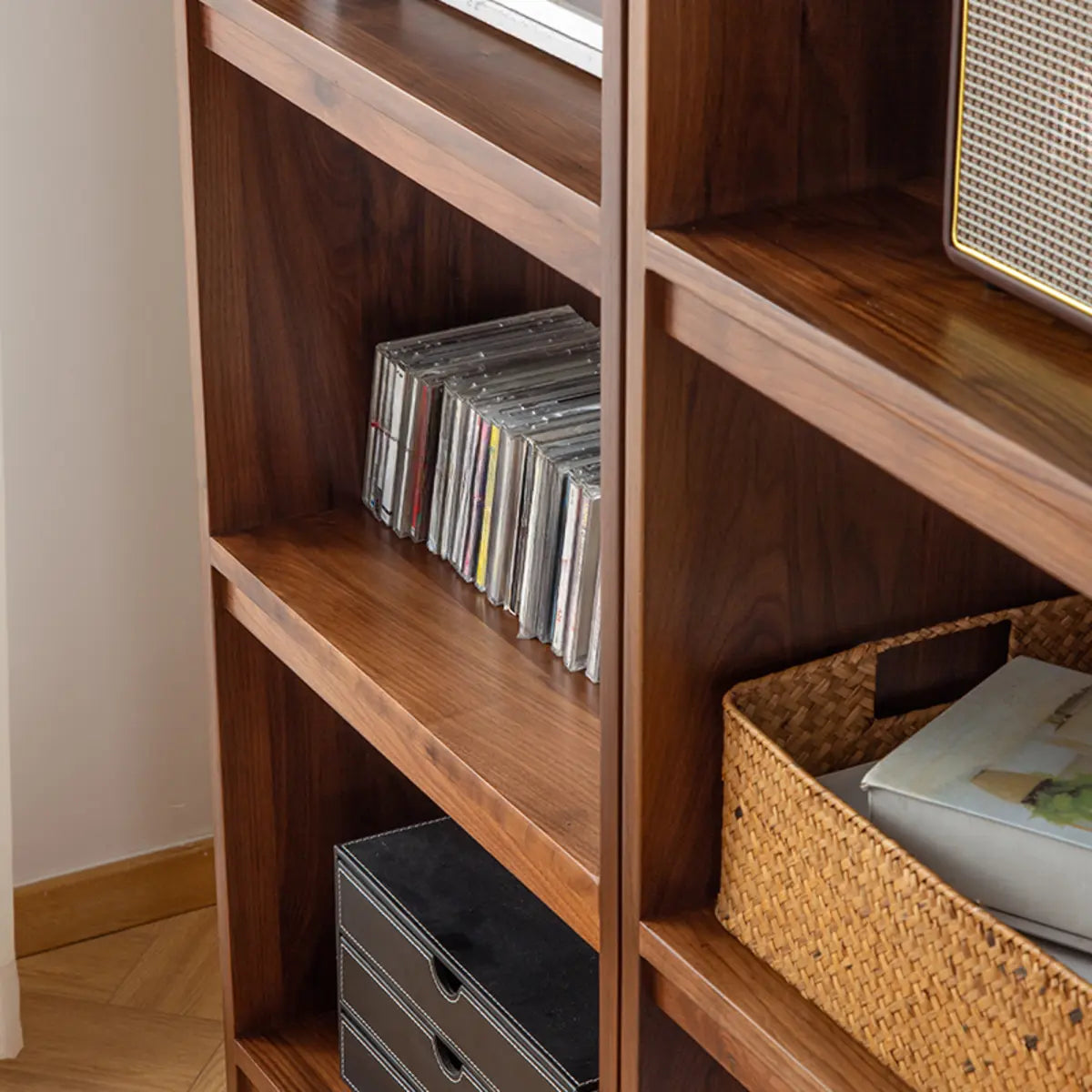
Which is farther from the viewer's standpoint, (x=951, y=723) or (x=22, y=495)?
(x=22, y=495)

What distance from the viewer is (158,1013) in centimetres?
202

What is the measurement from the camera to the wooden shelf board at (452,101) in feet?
3.25

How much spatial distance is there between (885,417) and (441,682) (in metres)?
0.57

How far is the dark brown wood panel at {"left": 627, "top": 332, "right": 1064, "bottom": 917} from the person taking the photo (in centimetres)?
94

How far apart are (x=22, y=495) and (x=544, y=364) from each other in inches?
29.9

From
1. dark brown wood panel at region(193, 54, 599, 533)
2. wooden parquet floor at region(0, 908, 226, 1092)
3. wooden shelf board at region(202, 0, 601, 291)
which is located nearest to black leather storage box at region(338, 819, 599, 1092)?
dark brown wood panel at region(193, 54, 599, 533)

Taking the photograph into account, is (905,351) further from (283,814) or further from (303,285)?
(283,814)

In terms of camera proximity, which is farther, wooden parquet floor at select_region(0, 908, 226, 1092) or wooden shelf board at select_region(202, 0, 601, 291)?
wooden parquet floor at select_region(0, 908, 226, 1092)

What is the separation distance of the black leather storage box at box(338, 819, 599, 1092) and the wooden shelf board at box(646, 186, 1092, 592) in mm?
623

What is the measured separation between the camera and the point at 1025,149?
76 centimetres

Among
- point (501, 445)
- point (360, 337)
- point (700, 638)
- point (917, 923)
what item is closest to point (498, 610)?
point (501, 445)

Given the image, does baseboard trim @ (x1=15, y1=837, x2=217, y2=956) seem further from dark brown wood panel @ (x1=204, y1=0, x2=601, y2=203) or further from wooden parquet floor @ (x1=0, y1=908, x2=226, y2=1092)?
dark brown wood panel @ (x1=204, y1=0, x2=601, y2=203)

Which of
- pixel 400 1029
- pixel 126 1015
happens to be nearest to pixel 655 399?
pixel 400 1029

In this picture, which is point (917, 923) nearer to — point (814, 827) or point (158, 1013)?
point (814, 827)
